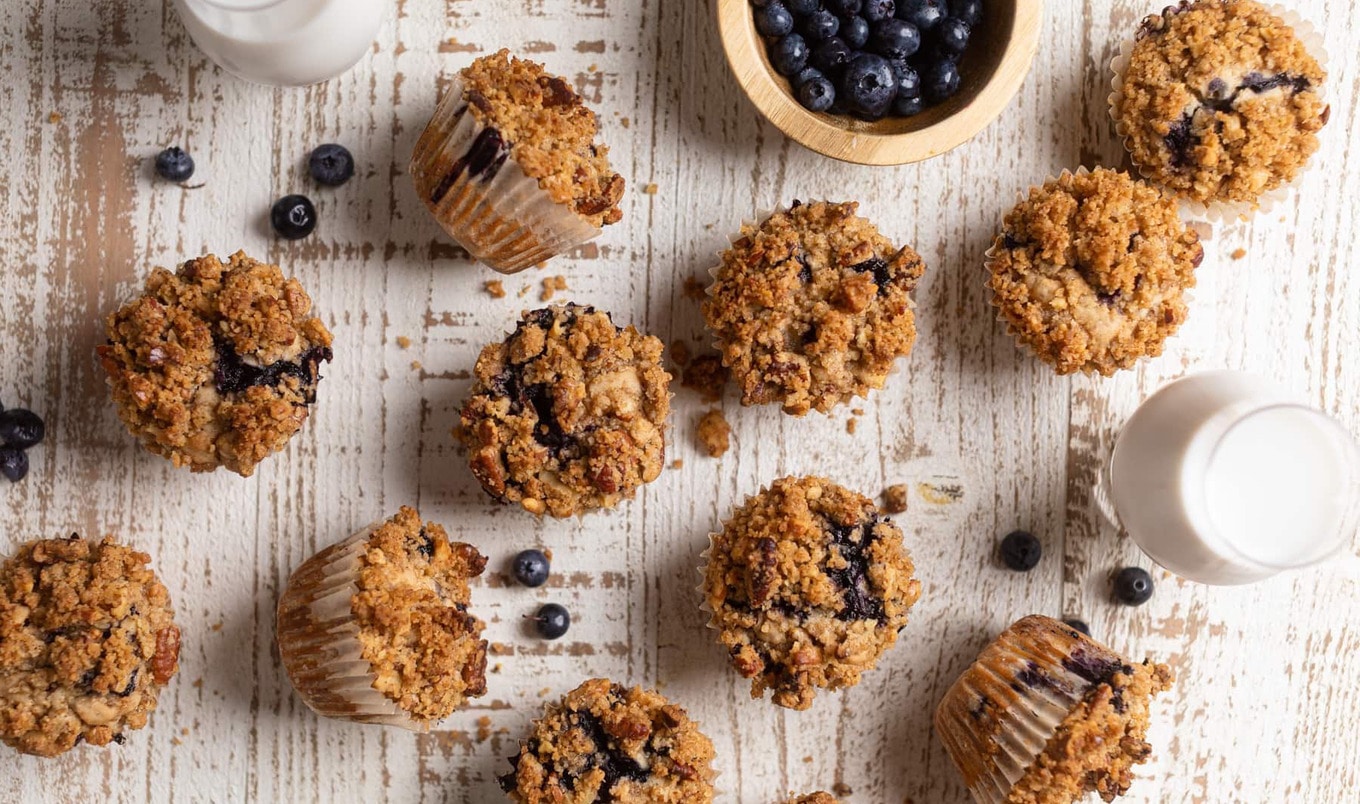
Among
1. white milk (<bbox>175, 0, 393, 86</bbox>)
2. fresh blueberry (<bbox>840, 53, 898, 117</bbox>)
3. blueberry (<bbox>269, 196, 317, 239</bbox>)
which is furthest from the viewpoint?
blueberry (<bbox>269, 196, 317, 239</bbox>)

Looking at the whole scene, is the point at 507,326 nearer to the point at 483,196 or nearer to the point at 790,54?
the point at 483,196

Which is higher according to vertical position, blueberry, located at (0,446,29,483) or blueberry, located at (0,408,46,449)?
blueberry, located at (0,408,46,449)

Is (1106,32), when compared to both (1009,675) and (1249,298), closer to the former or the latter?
(1249,298)

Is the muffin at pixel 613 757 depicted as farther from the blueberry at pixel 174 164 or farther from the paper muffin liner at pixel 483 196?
the blueberry at pixel 174 164

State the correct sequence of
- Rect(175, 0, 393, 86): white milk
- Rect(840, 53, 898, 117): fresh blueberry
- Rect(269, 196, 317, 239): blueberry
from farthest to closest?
Rect(269, 196, 317, 239): blueberry < Rect(840, 53, 898, 117): fresh blueberry < Rect(175, 0, 393, 86): white milk

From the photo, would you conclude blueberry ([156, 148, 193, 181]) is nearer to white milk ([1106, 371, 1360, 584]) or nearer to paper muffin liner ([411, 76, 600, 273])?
paper muffin liner ([411, 76, 600, 273])

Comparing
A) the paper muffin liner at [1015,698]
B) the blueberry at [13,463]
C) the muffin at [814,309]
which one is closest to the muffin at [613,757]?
the paper muffin liner at [1015,698]

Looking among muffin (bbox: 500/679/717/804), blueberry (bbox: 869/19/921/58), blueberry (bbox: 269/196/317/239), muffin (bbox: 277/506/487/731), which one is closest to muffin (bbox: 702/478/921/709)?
muffin (bbox: 500/679/717/804)
